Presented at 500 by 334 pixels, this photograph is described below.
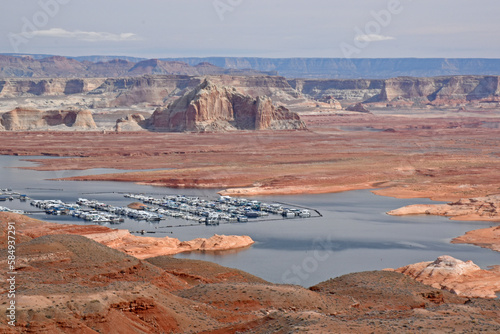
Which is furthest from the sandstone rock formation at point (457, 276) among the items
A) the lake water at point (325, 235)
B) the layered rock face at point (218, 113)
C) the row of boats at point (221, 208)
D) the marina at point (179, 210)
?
the layered rock face at point (218, 113)

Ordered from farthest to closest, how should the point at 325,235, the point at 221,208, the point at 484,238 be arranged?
the point at 221,208 < the point at 325,235 < the point at 484,238

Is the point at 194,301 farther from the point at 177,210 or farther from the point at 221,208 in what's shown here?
the point at 221,208

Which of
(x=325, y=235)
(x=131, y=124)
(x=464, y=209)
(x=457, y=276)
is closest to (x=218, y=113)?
(x=131, y=124)

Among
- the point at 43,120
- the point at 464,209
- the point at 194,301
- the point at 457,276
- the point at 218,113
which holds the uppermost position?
the point at 218,113

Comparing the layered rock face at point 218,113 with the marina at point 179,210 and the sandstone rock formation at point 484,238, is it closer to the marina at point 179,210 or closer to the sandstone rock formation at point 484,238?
the marina at point 179,210

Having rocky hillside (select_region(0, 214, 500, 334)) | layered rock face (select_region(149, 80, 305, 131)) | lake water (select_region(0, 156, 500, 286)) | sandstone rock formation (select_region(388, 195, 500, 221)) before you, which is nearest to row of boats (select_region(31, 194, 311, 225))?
lake water (select_region(0, 156, 500, 286))

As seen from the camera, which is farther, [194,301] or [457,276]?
[457,276]

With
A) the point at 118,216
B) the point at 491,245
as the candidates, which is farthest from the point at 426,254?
the point at 118,216
